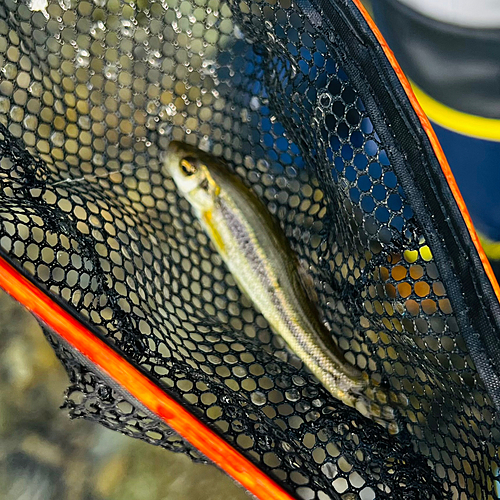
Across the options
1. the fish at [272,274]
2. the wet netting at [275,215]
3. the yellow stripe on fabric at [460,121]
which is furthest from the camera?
the yellow stripe on fabric at [460,121]

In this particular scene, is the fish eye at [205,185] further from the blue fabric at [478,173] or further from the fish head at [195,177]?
the blue fabric at [478,173]

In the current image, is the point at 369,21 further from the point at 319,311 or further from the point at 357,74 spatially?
the point at 319,311

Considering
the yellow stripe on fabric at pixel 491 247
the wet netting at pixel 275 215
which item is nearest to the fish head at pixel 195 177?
the wet netting at pixel 275 215

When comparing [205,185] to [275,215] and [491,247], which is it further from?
[491,247]

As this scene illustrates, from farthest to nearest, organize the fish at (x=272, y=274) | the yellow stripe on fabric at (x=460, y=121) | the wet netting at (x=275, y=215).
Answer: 1. the yellow stripe on fabric at (x=460, y=121)
2. the fish at (x=272, y=274)
3. the wet netting at (x=275, y=215)

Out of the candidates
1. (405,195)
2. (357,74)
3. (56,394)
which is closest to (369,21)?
(357,74)

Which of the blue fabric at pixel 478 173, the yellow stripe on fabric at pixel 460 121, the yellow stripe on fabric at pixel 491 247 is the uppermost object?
the yellow stripe on fabric at pixel 460 121

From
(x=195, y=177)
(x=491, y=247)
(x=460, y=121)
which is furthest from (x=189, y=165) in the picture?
(x=491, y=247)

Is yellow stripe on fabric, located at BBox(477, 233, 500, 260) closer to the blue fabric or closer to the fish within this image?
the blue fabric
